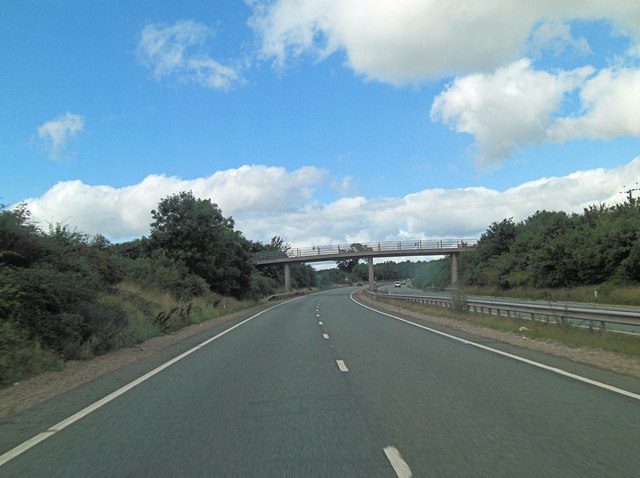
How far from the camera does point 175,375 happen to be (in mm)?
10602

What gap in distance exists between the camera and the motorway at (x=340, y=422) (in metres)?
5.04

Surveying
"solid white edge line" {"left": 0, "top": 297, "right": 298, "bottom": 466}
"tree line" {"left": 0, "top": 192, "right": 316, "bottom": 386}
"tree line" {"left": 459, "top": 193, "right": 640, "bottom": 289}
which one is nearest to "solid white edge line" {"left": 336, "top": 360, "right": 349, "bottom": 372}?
"solid white edge line" {"left": 0, "top": 297, "right": 298, "bottom": 466}

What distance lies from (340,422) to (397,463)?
1.66 metres

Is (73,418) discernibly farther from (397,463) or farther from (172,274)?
(172,274)

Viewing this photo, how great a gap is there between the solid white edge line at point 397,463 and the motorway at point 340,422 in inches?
0.4

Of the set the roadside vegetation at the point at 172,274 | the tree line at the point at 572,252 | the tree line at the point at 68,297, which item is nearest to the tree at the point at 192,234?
the roadside vegetation at the point at 172,274

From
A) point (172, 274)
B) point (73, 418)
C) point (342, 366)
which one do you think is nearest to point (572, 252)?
point (172, 274)

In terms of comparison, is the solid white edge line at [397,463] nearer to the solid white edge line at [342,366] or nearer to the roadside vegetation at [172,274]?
the solid white edge line at [342,366]

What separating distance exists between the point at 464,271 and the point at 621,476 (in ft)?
248

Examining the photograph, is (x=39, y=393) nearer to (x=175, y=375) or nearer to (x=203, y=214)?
(x=175, y=375)

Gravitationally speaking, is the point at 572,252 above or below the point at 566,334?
above

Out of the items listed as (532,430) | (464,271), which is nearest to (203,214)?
(532,430)

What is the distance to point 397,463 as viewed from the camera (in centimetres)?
501

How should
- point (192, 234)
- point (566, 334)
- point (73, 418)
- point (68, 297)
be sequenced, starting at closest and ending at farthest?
point (73, 418), point (68, 297), point (566, 334), point (192, 234)
